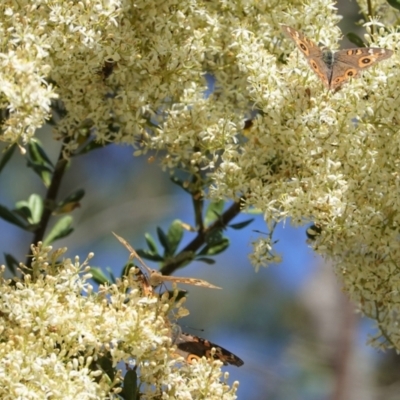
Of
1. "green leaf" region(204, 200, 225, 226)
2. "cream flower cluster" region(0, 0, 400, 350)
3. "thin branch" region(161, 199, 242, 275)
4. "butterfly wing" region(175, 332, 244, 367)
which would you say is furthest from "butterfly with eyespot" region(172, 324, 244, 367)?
"green leaf" region(204, 200, 225, 226)

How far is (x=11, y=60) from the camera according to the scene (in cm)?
233

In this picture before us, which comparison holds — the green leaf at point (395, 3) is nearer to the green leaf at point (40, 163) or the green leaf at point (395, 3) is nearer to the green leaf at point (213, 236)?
the green leaf at point (213, 236)

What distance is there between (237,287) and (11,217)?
4741mm

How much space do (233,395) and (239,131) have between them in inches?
35.0

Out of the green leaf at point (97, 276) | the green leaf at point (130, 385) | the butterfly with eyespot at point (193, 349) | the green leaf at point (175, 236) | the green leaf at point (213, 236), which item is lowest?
the green leaf at point (130, 385)

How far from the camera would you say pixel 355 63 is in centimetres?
264

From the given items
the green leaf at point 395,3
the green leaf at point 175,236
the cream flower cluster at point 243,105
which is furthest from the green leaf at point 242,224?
the green leaf at point 395,3

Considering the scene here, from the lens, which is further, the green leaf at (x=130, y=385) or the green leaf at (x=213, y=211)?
the green leaf at (x=213, y=211)

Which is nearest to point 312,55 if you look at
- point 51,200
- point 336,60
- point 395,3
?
point 336,60

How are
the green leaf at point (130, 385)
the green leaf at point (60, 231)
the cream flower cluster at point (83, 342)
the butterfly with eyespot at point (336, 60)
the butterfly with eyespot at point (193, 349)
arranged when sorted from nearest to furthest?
the cream flower cluster at point (83, 342), the green leaf at point (130, 385), the butterfly with eyespot at point (193, 349), the butterfly with eyespot at point (336, 60), the green leaf at point (60, 231)

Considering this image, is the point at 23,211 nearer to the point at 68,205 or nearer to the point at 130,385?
the point at 68,205

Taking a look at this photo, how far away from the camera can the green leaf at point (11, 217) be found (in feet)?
10.9

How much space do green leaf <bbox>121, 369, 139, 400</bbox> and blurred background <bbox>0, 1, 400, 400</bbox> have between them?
1707 millimetres

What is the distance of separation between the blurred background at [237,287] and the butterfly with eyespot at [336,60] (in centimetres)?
142
